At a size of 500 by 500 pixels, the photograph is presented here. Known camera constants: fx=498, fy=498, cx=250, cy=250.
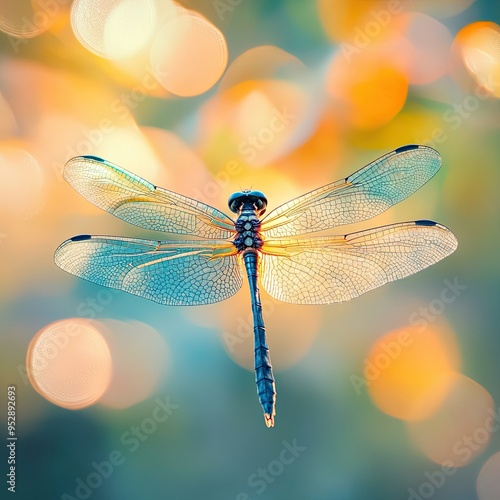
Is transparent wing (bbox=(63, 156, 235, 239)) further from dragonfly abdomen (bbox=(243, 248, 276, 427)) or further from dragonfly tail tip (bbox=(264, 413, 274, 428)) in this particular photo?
dragonfly tail tip (bbox=(264, 413, 274, 428))

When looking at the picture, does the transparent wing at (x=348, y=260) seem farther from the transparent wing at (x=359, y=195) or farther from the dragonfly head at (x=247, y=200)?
the dragonfly head at (x=247, y=200)

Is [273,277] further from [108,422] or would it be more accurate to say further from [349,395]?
[108,422]

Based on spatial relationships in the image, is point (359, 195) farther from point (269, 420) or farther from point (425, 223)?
point (269, 420)

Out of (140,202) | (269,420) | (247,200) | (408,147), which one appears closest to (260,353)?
(269,420)

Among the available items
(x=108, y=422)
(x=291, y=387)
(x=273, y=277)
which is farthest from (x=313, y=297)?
(x=108, y=422)

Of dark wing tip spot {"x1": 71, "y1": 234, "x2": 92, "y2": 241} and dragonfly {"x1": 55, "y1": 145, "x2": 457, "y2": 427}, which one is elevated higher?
dark wing tip spot {"x1": 71, "y1": 234, "x2": 92, "y2": 241}

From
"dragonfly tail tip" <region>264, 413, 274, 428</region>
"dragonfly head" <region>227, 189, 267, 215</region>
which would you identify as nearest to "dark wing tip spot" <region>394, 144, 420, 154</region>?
"dragonfly head" <region>227, 189, 267, 215</region>
